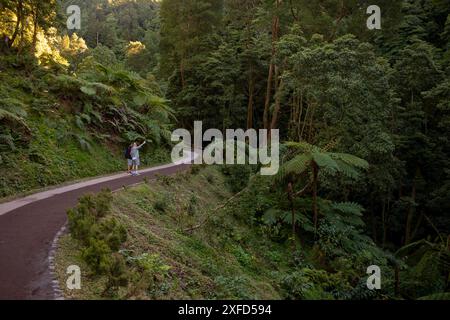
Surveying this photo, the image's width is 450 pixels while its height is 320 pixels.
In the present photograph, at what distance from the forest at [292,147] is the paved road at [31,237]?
68 centimetres

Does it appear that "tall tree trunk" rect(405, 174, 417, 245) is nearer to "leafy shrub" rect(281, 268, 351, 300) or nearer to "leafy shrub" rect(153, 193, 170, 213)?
"leafy shrub" rect(281, 268, 351, 300)

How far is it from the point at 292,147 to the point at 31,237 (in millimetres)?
9381

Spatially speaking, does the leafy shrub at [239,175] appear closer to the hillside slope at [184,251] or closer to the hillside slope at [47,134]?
the hillside slope at [184,251]

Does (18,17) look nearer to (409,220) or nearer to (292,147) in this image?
(292,147)

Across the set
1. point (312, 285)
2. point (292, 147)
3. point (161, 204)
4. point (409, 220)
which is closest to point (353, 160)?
point (292, 147)

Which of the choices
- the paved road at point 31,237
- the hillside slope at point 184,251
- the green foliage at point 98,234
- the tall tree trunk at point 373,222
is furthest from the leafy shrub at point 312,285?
the tall tree trunk at point 373,222

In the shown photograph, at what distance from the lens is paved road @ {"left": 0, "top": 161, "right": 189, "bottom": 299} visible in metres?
5.21

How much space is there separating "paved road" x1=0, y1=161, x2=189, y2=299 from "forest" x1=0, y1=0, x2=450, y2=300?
675 mm

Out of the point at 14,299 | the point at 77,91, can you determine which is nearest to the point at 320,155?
the point at 14,299

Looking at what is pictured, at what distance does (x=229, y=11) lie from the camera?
100ft

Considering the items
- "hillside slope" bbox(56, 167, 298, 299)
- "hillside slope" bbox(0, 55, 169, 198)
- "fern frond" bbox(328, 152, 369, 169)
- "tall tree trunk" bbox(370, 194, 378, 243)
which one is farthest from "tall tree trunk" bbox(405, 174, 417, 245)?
"hillside slope" bbox(0, 55, 169, 198)

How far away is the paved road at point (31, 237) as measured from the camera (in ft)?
17.1

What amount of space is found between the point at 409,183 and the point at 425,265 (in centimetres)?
1799
